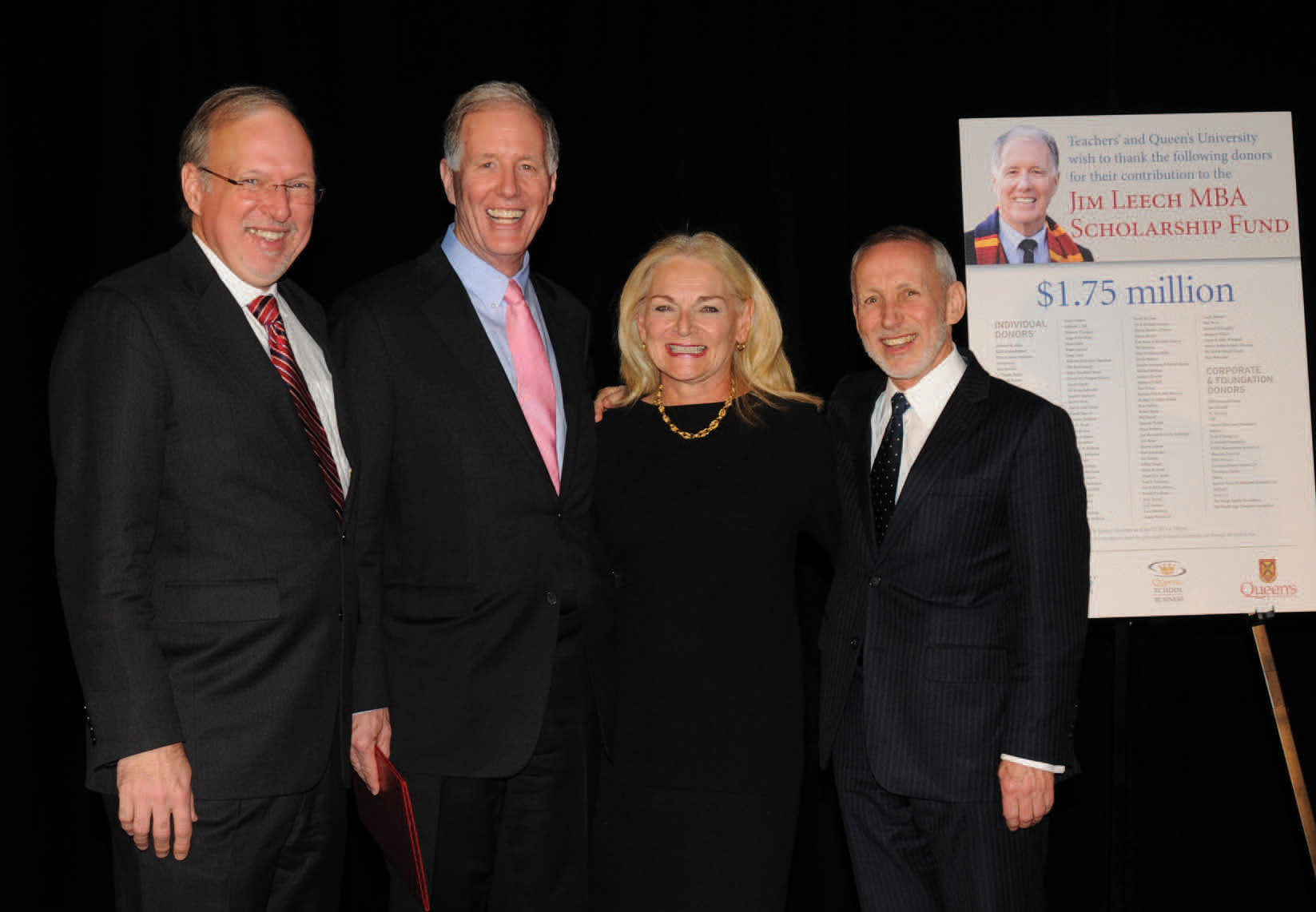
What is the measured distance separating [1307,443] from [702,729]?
213 centimetres

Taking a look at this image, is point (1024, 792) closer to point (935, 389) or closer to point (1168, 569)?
point (935, 389)

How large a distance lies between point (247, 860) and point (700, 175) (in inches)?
102

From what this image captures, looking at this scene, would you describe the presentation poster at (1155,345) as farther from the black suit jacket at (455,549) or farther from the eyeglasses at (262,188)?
the eyeglasses at (262,188)

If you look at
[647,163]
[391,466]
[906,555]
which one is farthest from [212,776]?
[647,163]

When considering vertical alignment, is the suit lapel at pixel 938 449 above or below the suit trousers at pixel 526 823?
above

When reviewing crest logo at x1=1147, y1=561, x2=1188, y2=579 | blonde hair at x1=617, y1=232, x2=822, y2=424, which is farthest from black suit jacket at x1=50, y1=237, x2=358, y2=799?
crest logo at x1=1147, y1=561, x2=1188, y2=579

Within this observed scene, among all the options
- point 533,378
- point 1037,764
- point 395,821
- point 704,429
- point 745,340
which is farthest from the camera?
point 745,340

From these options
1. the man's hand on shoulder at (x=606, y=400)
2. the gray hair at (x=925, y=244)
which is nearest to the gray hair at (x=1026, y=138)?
the gray hair at (x=925, y=244)

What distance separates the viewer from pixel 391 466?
92.2 inches

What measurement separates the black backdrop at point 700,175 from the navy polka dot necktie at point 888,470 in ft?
4.28

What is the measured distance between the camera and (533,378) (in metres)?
2.47

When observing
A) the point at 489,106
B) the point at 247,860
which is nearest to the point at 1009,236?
the point at 489,106

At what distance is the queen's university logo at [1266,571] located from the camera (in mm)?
3311

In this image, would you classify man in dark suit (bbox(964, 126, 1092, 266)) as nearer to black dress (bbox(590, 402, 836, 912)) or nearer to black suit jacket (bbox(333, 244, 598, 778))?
black dress (bbox(590, 402, 836, 912))
